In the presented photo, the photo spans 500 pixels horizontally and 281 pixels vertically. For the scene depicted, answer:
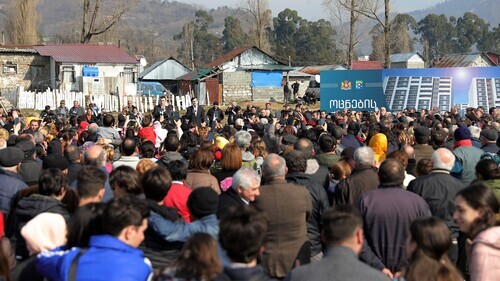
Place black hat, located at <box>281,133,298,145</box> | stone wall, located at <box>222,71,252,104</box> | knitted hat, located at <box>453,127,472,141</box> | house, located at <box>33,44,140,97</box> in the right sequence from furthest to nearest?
stone wall, located at <box>222,71,252,104</box>, house, located at <box>33,44,140,97</box>, black hat, located at <box>281,133,298,145</box>, knitted hat, located at <box>453,127,472,141</box>

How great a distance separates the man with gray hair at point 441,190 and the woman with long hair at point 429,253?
240 cm

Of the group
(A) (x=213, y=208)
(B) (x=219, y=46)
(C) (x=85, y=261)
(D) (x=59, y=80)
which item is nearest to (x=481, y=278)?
(A) (x=213, y=208)

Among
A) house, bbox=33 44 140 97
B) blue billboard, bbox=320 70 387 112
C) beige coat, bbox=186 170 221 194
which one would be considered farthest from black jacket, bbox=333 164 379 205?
house, bbox=33 44 140 97

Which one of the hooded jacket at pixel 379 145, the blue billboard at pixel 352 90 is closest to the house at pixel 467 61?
the blue billboard at pixel 352 90

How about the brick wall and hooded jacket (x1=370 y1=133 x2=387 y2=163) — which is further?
the brick wall

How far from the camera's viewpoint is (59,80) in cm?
4447

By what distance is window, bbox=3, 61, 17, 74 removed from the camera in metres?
44.5

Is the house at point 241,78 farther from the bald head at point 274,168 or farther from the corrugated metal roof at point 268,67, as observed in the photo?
the bald head at point 274,168

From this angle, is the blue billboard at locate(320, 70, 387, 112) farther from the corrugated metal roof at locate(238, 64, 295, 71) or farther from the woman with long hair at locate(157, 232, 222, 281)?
the woman with long hair at locate(157, 232, 222, 281)

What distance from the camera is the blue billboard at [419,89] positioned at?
25.9m

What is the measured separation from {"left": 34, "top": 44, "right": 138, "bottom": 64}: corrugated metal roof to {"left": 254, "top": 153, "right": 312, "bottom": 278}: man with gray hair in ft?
129

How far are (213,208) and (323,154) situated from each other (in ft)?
13.1

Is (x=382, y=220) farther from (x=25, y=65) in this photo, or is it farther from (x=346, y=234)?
(x=25, y=65)

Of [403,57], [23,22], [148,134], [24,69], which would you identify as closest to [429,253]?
[148,134]
